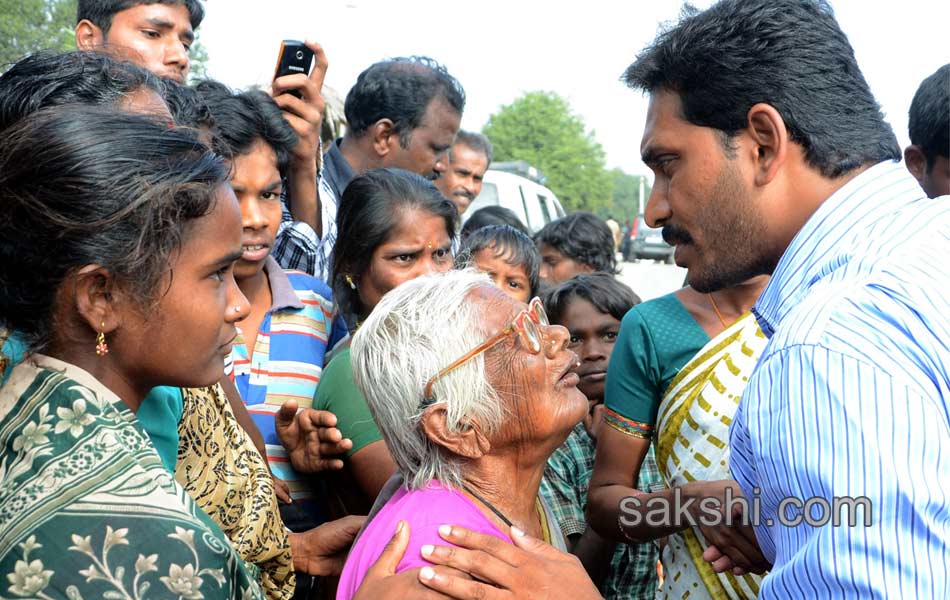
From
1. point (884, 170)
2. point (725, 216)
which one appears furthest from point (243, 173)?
point (884, 170)

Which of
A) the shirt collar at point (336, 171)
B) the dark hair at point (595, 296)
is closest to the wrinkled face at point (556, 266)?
the shirt collar at point (336, 171)

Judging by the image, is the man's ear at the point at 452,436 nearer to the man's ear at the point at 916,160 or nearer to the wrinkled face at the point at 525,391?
the wrinkled face at the point at 525,391

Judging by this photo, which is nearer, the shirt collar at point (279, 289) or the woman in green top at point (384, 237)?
the shirt collar at point (279, 289)

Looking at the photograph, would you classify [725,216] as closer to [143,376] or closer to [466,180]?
[143,376]

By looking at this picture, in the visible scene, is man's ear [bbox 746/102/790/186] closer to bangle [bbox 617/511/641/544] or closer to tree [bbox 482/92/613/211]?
bangle [bbox 617/511/641/544]

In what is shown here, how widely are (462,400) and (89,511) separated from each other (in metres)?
0.90

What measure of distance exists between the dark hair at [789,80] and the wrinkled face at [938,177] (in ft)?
5.46

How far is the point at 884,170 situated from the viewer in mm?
1787

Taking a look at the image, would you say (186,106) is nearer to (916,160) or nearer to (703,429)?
(703,429)

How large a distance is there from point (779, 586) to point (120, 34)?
3603mm

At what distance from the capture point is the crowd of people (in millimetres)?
1431

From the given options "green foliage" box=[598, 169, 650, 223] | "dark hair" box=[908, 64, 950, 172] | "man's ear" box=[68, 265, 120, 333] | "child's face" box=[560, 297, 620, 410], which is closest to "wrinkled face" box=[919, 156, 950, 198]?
"dark hair" box=[908, 64, 950, 172]

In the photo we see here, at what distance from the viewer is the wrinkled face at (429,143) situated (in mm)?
5016

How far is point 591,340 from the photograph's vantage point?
3939 millimetres
